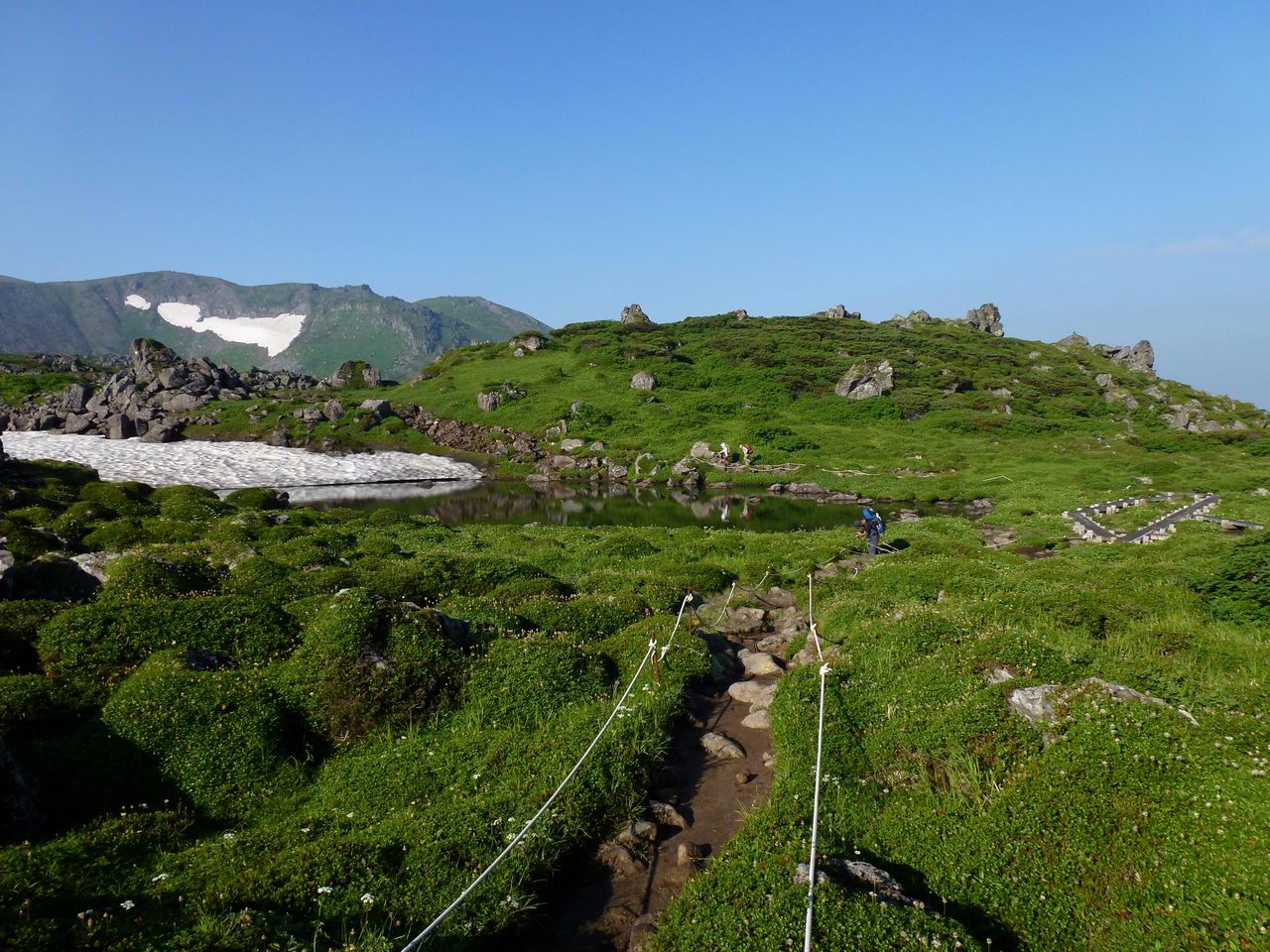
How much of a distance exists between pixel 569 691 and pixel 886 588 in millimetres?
15405

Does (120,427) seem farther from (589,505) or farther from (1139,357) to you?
(1139,357)

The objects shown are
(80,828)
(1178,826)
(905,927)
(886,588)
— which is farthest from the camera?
(886,588)

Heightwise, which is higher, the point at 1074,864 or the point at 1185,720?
the point at 1185,720

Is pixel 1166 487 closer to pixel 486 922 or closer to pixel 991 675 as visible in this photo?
pixel 991 675

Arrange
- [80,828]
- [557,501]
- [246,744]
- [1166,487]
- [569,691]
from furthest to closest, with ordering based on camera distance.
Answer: [557,501]
[1166,487]
[569,691]
[246,744]
[80,828]

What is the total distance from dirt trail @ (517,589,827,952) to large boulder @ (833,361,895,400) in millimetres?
113986

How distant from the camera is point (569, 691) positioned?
15.9 metres

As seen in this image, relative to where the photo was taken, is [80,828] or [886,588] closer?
[80,828]

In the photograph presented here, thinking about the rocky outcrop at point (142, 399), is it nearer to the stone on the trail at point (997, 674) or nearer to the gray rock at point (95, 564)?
the gray rock at point (95, 564)

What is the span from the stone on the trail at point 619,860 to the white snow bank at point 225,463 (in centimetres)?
8631

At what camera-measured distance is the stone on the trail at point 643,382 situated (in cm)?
12850

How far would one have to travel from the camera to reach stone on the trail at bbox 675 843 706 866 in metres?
10.7

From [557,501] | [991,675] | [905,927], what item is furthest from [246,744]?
[557,501]

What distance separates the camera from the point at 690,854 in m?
10.9
